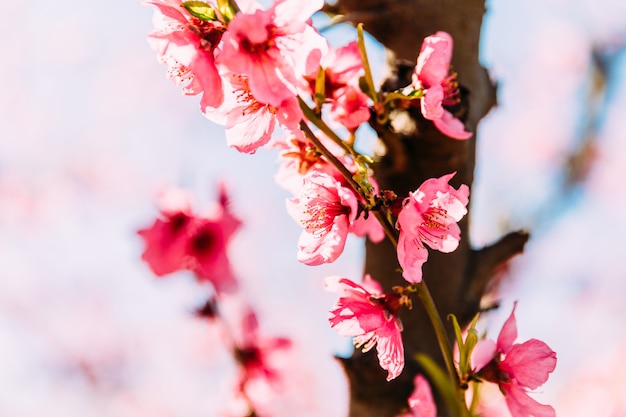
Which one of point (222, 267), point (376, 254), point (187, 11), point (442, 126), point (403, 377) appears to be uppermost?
point (187, 11)

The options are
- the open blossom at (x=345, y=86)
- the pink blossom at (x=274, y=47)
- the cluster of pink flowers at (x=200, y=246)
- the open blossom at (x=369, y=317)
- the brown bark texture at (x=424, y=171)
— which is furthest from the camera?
the cluster of pink flowers at (x=200, y=246)

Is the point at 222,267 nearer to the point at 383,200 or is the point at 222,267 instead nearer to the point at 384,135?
the point at 384,135

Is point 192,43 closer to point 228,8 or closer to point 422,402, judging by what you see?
point 228,8

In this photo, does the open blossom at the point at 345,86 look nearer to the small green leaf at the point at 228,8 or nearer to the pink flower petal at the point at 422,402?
the small green leaf at the point at 228,8

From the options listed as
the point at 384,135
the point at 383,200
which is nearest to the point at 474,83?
the point at 384,135

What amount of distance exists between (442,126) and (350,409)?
1.63 ft

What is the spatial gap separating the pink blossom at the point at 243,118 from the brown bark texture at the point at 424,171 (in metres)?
0.31

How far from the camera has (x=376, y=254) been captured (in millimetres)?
1014

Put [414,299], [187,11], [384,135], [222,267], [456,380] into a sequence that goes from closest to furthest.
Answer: [187,11]
[456,380]
[384,135]
[414,299]
[222,267]

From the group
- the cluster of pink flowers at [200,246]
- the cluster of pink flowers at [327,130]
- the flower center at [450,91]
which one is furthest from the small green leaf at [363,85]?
the cluster of pink flowers at [200,246]

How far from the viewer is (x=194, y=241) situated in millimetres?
1294

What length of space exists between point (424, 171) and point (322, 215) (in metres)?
0.37

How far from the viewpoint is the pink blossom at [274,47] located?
539 mm

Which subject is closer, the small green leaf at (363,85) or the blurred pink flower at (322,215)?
the blurred pink flower at (322,215)
